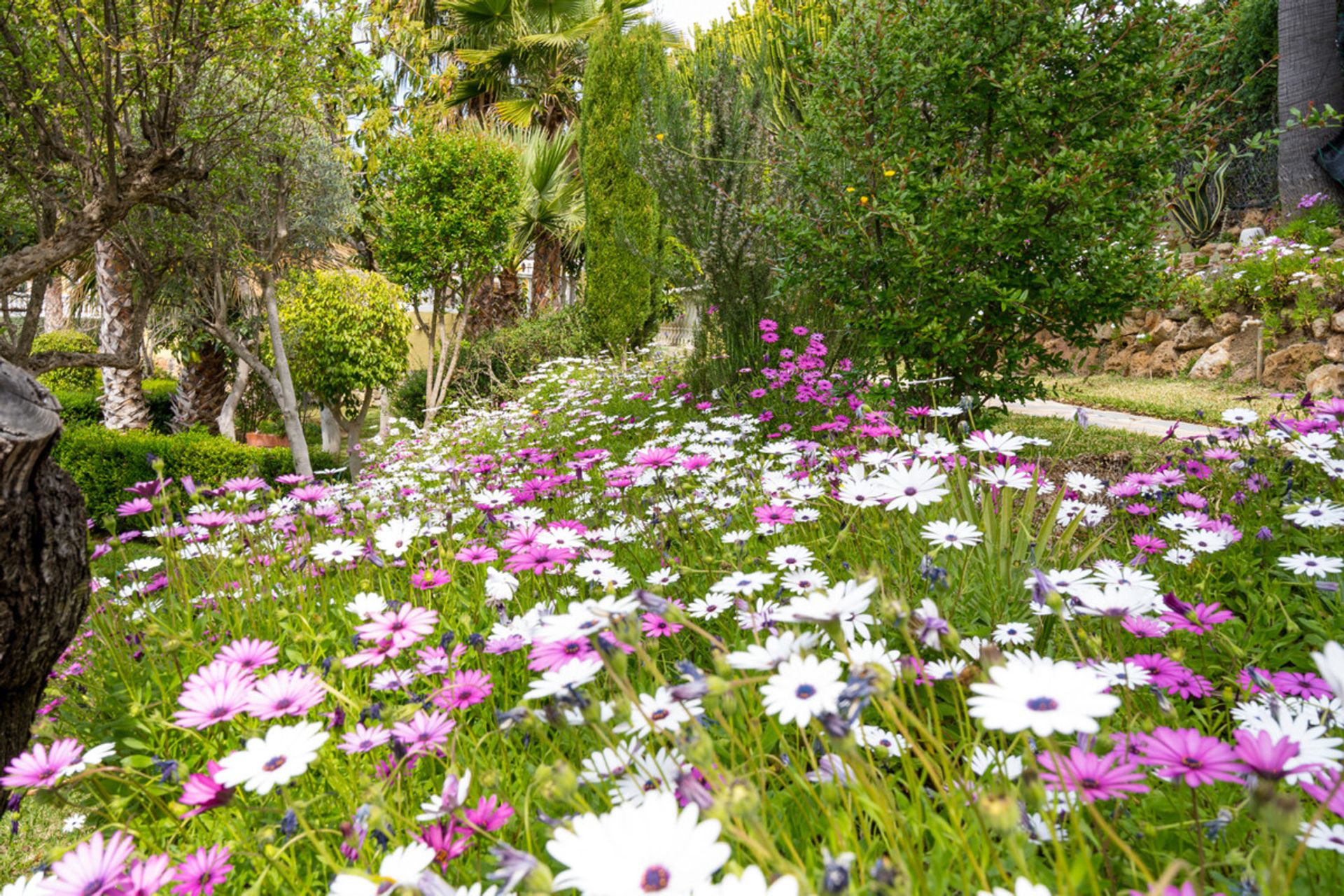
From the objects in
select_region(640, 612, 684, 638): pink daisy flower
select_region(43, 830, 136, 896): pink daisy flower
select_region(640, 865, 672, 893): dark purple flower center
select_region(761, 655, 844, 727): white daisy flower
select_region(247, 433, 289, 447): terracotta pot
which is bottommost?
select_region(247, 433, 289, 447): terracotta pot

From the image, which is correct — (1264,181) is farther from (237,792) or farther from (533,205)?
(237,792)

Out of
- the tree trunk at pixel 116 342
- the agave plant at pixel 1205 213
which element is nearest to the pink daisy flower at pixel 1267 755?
the tree trunk at pixel 116 342

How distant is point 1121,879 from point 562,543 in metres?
1.14

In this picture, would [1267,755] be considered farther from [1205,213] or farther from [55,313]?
[55,313]


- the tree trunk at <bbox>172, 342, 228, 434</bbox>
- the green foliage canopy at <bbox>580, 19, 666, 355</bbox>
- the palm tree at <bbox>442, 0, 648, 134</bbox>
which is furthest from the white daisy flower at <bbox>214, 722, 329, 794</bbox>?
the palm tree at <bbox>442, 0, 648, 134</bbox>

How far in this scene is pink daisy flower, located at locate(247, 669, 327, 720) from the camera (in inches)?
37.6

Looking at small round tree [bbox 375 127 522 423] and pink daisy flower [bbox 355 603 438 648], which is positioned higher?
small round tree [bbox 375 127 522 423]

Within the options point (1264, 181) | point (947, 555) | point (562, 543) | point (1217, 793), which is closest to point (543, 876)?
point (1217, 793)

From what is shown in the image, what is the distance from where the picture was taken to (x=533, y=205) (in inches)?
542

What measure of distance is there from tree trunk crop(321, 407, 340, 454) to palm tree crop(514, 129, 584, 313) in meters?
4.65

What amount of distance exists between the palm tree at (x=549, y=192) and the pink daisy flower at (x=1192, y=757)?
13.7m

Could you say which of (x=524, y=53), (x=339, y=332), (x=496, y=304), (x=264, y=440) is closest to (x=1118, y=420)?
(x=339, y=332)

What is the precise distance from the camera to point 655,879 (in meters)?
0.56

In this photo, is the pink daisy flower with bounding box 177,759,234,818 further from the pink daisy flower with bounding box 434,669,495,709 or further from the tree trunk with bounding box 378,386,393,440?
the tree trunk with bounding box 378,386,393,440
